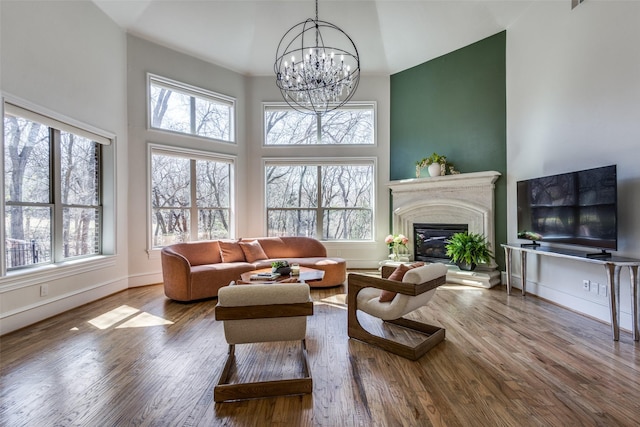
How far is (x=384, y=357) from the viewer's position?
8.38ft

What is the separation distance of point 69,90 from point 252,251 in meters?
3.34

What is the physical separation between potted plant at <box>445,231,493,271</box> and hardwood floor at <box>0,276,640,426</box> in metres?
1.46

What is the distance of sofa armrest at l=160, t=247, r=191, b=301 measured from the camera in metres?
4.09

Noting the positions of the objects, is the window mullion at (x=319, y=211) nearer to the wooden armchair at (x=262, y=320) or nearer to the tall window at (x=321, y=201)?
the tall window at (x=321, y=201)

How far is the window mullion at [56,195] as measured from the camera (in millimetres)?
3717

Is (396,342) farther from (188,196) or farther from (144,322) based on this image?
(188,196)

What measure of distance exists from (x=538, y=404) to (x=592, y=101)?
11.5ft

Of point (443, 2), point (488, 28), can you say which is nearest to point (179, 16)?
point (443, 2)

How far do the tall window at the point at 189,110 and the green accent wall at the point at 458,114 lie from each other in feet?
11.6

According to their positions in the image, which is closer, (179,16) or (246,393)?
(246,393)

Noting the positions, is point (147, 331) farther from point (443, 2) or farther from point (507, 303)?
point (443, 2)

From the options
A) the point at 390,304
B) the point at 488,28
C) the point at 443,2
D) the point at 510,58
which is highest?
the point at 443,2

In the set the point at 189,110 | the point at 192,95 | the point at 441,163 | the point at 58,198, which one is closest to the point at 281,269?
the point at 58,198

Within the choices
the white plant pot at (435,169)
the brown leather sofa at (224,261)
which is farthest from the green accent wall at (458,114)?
the brown leather sofa at (224,261)
